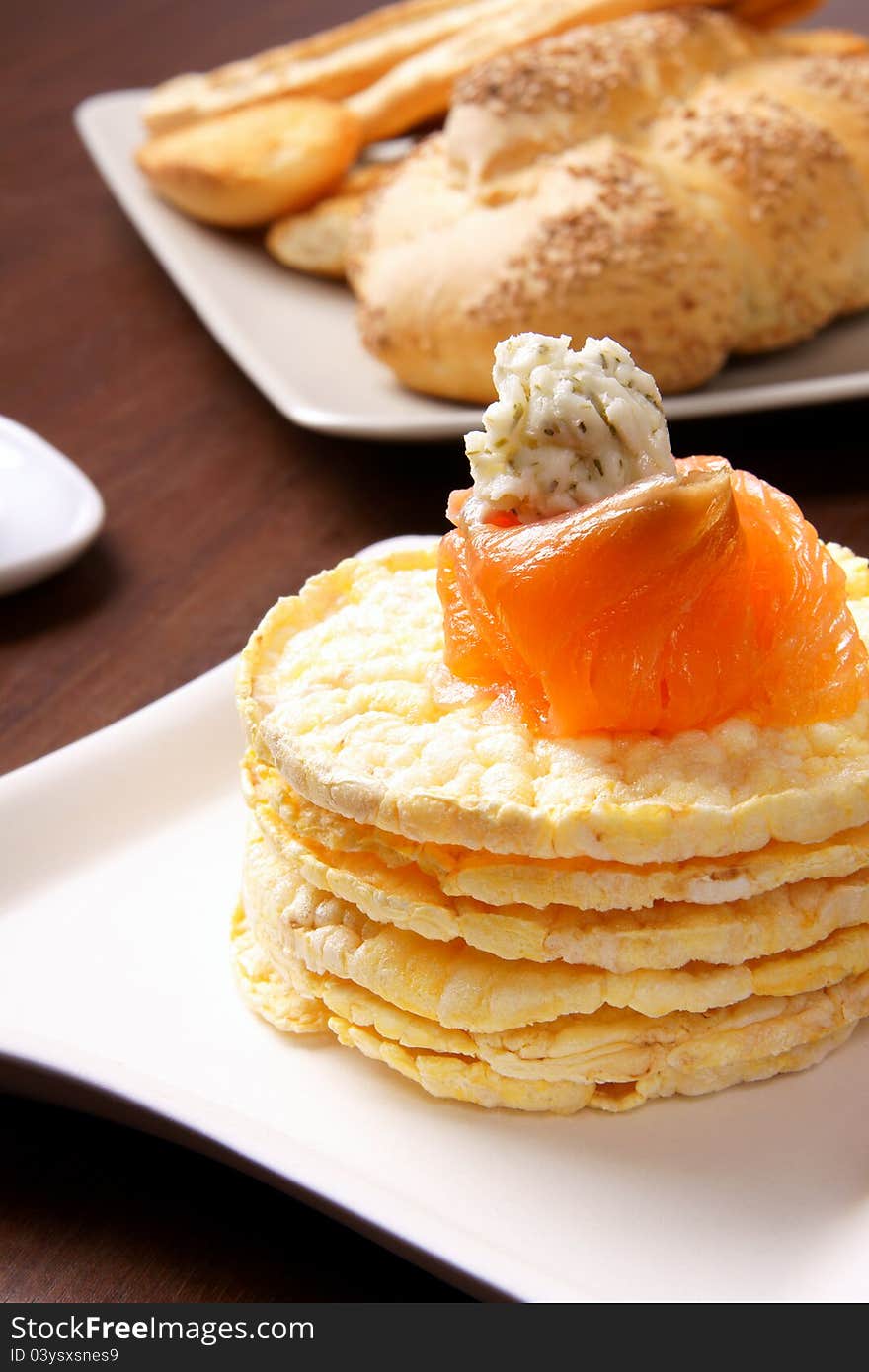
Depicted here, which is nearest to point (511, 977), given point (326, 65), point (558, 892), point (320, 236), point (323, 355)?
point (558, 892)

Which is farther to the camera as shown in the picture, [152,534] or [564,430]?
[152,534]

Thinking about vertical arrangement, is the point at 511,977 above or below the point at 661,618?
below

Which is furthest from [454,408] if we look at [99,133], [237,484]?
[99,133]

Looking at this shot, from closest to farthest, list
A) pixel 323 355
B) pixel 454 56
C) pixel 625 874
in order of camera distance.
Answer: pixel 625 874 → pixel 323 355 → pixel 454 56

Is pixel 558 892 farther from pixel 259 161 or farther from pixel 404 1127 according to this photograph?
pixel 259 161

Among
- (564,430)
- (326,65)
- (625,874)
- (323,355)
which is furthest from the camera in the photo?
(326,65)

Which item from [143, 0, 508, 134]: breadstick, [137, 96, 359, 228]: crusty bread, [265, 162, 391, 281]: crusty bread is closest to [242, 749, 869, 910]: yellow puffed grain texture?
[265, 162, 391, 281]: crusty bread

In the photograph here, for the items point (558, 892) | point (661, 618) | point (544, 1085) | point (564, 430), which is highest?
point (564, 430)
